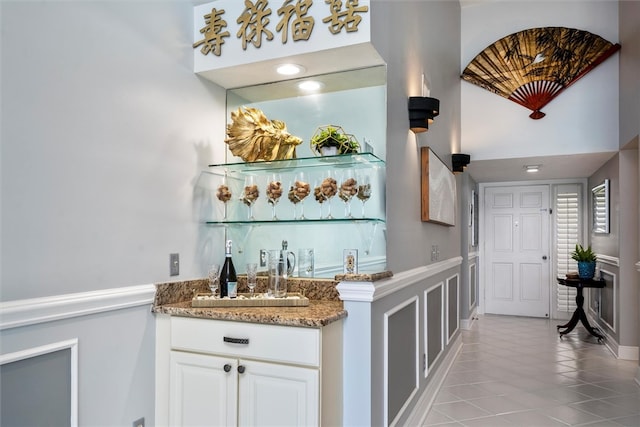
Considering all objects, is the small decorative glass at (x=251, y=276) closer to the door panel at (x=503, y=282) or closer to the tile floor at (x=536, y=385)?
the tile floor at (x=536, y=385)

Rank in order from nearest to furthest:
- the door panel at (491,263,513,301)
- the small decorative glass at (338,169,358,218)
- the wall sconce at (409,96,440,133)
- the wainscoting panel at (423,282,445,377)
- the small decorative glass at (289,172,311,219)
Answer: the small decorative glass at (338,169,358,218) < the small decorative glass at (289,172,311,219) < the wall sconce at (409,96,440,133) < the wainscoting panel at (423,282,445,377) < the door panel at (491,263,513,301)

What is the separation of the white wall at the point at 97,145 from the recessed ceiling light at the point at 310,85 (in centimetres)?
55

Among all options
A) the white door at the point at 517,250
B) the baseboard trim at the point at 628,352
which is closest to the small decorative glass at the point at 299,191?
the baseboard trim at the point at 628,352

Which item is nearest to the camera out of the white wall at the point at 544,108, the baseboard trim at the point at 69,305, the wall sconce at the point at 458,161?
the baseboard trim at the point at 69,305

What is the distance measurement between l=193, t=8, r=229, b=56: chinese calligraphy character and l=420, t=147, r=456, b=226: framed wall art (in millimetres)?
1522

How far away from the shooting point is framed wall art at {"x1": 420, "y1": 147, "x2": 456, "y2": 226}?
3.08m

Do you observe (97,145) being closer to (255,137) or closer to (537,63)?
(255,137)

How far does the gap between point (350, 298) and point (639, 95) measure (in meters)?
3.36

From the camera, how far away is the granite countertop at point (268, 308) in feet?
6.03

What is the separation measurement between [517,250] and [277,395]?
6.11 metres

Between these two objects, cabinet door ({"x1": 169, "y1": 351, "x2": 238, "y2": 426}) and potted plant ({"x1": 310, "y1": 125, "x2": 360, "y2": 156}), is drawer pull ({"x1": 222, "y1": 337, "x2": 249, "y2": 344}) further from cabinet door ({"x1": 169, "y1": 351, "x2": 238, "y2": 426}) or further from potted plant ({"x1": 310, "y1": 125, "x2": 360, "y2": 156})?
potted plant ({"x1": 310, "y1": 125, "x2": 360, "y2": 156})

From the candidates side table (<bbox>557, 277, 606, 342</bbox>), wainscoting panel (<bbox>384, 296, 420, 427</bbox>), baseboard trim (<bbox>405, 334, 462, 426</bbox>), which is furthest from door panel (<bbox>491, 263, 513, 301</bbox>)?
wainscoting panel (<bbox>384, 296, 420, 427</bbox>)

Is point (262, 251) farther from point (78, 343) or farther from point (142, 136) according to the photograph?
point (78, 343)

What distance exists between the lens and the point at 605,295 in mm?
5277
